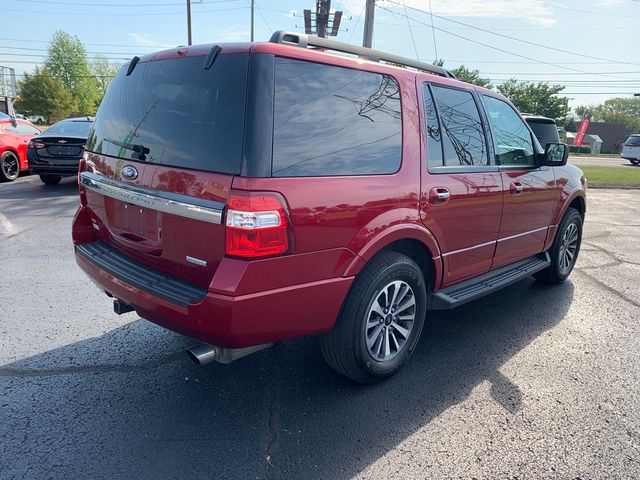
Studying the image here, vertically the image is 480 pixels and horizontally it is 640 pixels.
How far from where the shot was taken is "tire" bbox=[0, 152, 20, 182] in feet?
35.0

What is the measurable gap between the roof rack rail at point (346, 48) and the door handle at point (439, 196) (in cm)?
96

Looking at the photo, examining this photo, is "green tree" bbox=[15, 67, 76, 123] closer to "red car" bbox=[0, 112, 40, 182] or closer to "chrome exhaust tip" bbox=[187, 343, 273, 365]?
"red car" bbox=[0, 112, 40, 182]

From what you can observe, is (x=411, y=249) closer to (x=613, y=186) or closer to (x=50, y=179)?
(x=50, y=179)

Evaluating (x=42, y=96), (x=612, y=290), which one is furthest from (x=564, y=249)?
(x=42, y=96)

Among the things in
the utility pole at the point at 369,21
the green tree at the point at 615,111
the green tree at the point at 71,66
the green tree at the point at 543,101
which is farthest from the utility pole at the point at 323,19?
the green tree at the point at 615,111

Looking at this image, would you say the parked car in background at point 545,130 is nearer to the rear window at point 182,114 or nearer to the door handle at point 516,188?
the door handle at point 516,188

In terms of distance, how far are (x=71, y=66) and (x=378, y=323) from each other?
326 feet

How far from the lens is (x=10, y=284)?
4.57 meters

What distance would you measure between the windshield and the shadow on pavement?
821cm

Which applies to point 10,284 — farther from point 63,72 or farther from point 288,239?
point 63,72

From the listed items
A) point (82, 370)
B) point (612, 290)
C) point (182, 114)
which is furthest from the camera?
point (612, 290)

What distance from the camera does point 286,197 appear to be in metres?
2.28

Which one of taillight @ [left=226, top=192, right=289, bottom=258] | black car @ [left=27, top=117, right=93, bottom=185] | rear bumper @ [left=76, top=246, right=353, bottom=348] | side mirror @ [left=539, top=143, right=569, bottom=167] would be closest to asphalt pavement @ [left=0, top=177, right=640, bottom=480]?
rear bumper @ [left=76, top=246, right=353, bottom=348]

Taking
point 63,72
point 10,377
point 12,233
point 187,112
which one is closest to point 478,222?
point 187,112
